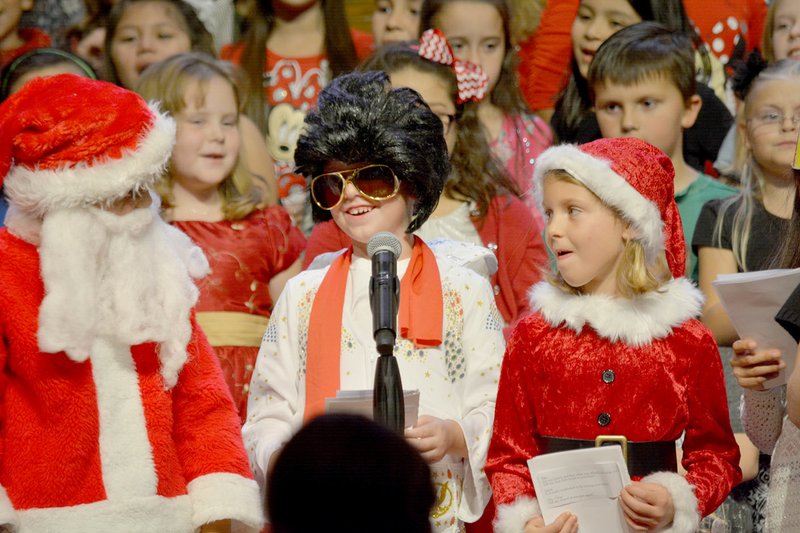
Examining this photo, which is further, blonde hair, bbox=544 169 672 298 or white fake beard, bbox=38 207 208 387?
blonde hair, bbox=544 169 672 298

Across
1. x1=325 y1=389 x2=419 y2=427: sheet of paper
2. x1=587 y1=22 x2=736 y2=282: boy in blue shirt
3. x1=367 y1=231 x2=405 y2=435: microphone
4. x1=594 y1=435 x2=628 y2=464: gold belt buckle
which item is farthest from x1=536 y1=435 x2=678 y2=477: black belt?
x1=587 y1=22 x2=736 y2=282: boy in blue shirt

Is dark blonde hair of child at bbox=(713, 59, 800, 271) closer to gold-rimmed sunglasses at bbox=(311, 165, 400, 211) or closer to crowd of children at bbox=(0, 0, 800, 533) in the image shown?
crowd of children at bbox=(0, 0, 800, 533)

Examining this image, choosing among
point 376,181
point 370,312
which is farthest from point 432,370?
point 376,181

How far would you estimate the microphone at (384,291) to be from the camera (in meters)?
2.41

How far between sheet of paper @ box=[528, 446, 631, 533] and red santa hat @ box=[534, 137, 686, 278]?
0.52m

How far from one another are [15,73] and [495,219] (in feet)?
6.76

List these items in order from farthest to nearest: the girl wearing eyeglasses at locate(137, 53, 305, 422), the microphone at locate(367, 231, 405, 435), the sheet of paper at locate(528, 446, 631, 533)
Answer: the girl wearing eyeglasses at locate(137, 53, 305, 422) → the sheet of paper at locate(528, 446, 631, 533) → the microphone at locate(367, 231, 405, 435)

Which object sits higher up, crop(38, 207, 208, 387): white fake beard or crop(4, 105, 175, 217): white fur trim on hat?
crop(4, 105, 175, 217): white fur trim on hat

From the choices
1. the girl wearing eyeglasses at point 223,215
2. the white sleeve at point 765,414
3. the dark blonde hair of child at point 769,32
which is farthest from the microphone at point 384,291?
the dark blonde hair of child at point 769,32

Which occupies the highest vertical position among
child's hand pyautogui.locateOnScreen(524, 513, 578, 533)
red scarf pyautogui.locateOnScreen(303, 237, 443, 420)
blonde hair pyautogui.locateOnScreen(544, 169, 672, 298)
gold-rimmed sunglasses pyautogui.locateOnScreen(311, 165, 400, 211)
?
gold-rimmed sunglasses pyautogui.locateOnScreen(311, 165, 400, 211)

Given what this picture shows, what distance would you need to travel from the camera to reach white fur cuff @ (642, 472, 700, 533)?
267 cm

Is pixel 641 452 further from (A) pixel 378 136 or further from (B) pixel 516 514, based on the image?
(A) pixel 378 136

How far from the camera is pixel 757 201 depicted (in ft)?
12.9

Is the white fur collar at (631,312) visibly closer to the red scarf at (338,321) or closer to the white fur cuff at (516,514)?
the red scarf at (338,321)
